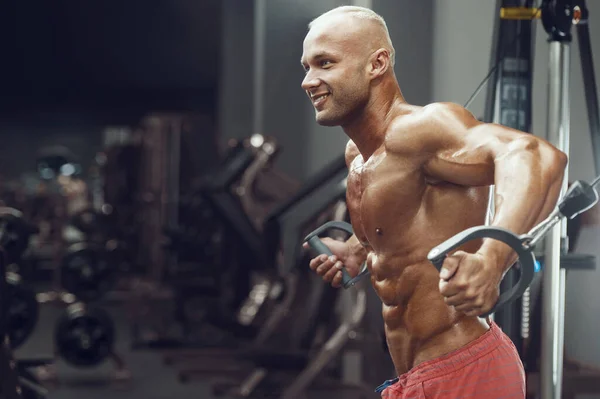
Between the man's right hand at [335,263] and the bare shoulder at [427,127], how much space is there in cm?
36

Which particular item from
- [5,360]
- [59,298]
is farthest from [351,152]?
[59,298]

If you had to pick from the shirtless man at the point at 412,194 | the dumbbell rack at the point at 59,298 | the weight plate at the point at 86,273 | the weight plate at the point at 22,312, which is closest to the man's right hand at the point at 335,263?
the shirtless man at the point at 412,194

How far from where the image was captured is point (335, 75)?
183 cm

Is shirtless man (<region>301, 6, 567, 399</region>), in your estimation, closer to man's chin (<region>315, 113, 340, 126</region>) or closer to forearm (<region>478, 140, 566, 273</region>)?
man's chin (<region>315, 113, 340, 126</region>)

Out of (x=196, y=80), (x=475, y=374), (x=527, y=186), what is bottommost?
(x=196, y=80)

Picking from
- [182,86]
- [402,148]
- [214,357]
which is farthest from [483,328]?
[182,86]

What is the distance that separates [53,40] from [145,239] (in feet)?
13.3

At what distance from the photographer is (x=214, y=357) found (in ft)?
23.0

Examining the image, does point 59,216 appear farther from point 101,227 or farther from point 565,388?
point 565,388

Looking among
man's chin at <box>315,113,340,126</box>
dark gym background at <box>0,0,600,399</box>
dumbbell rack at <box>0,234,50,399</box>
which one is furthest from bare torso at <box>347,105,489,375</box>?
dumbbell rack at <box>0,234,50,399</box>

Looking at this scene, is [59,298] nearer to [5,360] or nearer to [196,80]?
[196,80]

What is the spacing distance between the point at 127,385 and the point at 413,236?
14.9 ft

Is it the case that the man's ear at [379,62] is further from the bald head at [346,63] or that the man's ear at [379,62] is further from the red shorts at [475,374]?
the red shorts at [475,374]

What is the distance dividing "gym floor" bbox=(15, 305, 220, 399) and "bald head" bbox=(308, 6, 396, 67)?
4194 millimetres
